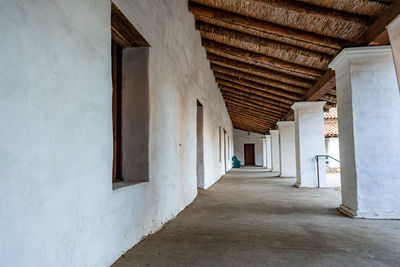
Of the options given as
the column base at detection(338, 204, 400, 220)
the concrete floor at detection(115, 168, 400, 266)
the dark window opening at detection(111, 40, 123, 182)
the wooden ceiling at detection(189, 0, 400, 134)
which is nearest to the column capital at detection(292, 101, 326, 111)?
the wooden ceiling at detection(189, 0, 400, 134)

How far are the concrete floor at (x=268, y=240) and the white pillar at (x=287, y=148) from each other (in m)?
6.61

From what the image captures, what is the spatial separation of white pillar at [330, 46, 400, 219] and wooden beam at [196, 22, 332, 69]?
1.00m

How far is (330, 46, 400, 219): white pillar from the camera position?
13.9 ft

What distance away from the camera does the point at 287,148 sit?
11.6 meters

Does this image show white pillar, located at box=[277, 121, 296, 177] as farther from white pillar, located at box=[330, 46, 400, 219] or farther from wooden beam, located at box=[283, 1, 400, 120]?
white pillar, located at box=[330, 46, 400, 219]

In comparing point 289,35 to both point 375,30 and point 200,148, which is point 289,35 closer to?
point 375,30

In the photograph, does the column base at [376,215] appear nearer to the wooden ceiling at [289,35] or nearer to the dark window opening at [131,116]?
the wooden ceiling at [289,35]

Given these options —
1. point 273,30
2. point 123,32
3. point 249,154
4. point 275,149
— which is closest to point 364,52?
point 273,30

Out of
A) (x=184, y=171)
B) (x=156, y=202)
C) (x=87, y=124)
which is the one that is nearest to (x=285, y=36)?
(x=184, y=171)

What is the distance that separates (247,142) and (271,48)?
2170 cm

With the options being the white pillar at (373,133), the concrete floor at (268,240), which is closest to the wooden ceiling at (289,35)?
the white pillar at (373,133)

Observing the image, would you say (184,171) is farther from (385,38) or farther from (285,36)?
(385,38)

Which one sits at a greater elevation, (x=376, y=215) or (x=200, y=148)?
(x=200, y=148)

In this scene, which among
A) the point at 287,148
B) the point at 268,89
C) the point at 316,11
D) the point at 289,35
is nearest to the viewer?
the point at 316,11
